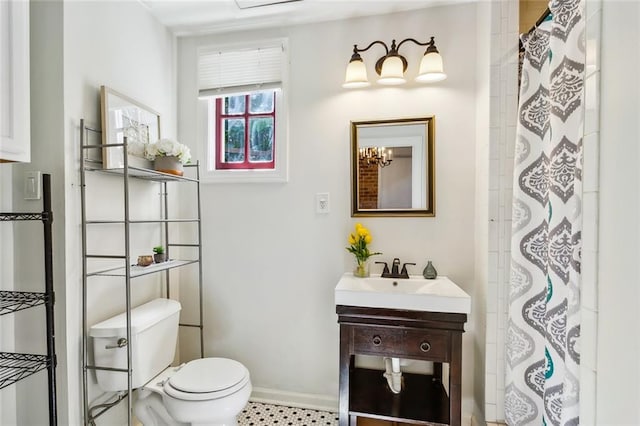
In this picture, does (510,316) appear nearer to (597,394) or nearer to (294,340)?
(597,394)

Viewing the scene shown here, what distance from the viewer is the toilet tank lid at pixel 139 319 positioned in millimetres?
1546

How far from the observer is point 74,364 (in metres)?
1.51

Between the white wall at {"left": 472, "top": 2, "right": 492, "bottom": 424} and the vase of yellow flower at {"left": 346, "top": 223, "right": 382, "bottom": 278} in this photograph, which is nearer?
the white wall at {"left": 472, "top": 2, "right": 492, "bottom": 424}

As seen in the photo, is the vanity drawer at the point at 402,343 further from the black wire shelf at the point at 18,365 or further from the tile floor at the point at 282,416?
the black wire shelf at the point at 18,365

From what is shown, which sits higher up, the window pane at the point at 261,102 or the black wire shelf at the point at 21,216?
the window pane at the point at 261,102

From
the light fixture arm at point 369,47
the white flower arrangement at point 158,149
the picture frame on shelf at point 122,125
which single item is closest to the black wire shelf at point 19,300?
the picture frame on shelf at point 122,125

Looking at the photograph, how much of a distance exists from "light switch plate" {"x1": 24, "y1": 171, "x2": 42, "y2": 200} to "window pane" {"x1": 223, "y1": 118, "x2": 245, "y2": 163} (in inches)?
40.5

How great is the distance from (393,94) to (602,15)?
1.26 meters

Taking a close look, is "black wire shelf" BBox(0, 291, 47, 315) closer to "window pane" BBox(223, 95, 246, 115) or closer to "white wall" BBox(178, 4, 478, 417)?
"white wall" BBox(178, 4, 478, 417)

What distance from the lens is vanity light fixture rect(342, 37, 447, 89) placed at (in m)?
1.80

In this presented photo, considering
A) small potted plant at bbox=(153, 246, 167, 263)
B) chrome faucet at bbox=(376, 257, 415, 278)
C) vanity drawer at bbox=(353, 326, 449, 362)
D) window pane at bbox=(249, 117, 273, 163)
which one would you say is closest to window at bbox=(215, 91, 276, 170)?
window pane at bbox=(249, 117, 273, 163)

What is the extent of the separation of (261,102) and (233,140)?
12.6 inches

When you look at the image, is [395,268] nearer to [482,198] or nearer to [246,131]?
[482,198]

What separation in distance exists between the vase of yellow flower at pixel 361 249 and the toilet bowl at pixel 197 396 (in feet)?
2.70
